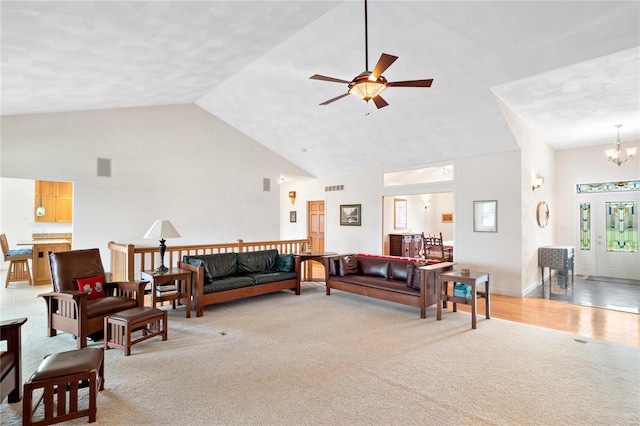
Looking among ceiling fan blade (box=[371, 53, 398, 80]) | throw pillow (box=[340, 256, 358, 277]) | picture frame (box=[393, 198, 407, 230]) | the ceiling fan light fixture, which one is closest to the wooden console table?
throw pillow (box=[340, 256, 358, 277])

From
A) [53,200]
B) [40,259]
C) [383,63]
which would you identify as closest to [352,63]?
[383,63]

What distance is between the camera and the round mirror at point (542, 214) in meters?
6.71

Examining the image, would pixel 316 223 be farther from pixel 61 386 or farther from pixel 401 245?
pixel 61 386

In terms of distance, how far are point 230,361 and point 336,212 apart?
251 inches

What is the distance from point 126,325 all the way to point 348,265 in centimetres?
341

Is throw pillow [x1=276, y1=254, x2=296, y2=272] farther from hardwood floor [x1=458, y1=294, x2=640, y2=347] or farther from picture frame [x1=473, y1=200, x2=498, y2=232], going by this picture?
picture frame [x1=473, y1=200, x2=498, y2=232]

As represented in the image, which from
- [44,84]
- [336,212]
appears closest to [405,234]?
[336,212]

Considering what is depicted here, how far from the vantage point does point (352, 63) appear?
4.75 meters

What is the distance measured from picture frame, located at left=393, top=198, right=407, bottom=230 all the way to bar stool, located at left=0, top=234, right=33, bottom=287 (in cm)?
866

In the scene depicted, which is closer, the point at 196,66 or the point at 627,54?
the point at 627,54

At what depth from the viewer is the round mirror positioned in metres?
6.71

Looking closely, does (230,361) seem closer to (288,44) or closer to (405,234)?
(288,44)

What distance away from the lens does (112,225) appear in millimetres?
6426

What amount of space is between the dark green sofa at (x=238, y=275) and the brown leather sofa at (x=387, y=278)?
75 centimetres
